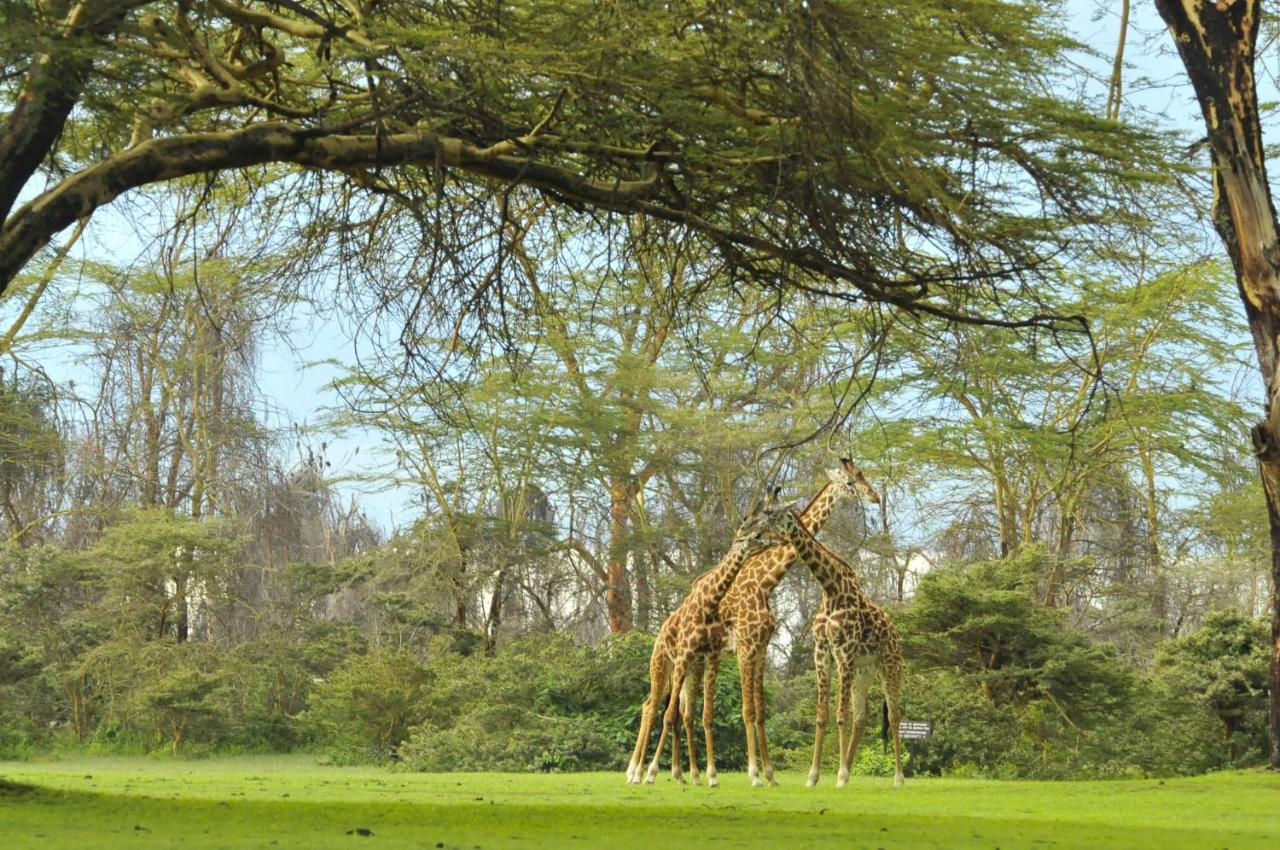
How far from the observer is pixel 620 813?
7617 mm

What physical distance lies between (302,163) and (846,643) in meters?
5.62

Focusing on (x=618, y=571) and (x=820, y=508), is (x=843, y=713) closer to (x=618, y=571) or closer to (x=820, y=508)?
(x=820, y=508)

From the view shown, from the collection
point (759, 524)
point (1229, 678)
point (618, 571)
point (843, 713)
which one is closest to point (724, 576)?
point (759, 524)

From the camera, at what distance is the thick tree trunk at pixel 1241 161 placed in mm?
11938

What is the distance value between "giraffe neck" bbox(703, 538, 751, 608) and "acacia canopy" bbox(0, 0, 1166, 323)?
2861 mm

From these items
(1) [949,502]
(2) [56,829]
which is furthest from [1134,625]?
(2) [56,829]

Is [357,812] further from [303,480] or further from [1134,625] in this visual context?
[303,480]

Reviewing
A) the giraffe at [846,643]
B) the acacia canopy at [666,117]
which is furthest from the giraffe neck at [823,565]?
the acacia canopy at [666,117]

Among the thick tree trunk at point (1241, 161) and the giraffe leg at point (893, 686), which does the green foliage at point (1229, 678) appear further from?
the giraffe leg at point (893, 686)

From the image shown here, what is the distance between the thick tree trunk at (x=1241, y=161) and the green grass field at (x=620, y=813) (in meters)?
3.36

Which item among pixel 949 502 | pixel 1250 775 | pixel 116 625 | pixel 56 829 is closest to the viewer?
pixel 56 829

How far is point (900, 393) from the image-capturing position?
2384 cm

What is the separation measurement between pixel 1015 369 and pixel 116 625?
1337 cm

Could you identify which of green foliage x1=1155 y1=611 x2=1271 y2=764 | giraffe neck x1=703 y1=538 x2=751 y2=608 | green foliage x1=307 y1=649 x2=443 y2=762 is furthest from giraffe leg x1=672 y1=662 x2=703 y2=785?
green foliage x1=1155 y1=611 x2=1271 y2=764
